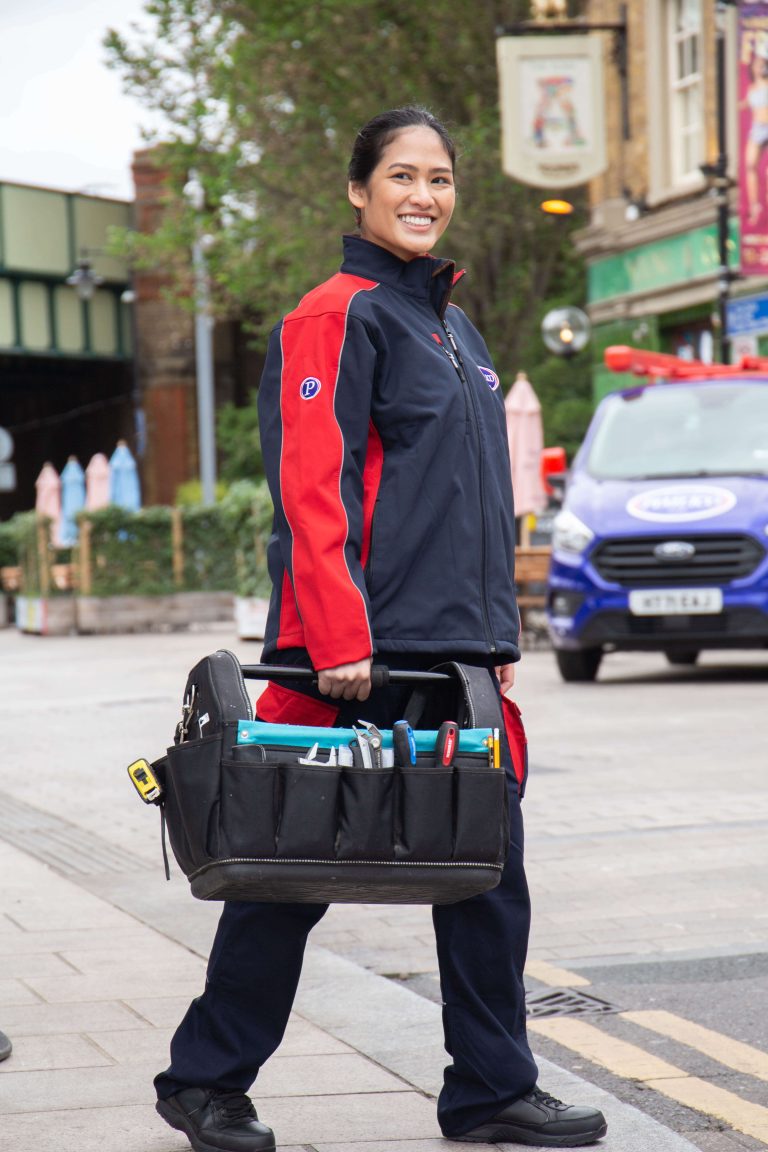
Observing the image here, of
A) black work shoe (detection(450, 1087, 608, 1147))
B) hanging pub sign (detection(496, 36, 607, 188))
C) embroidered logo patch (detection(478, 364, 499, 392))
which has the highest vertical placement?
hanging pub sign (detection(496, 36, 607, 188))

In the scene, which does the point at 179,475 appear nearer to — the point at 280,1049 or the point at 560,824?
the point at 560,824

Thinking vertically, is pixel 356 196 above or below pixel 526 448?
above

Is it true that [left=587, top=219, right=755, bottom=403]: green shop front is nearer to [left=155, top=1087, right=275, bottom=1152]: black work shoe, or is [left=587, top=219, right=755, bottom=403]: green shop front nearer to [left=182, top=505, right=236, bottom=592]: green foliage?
[left=182, top=505, right=236, bottom=592]: green foliage

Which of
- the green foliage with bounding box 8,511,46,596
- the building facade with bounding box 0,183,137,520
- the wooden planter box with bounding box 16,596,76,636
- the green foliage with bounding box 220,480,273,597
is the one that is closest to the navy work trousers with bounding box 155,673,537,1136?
the green foliage with bounding box 220,480,273,597

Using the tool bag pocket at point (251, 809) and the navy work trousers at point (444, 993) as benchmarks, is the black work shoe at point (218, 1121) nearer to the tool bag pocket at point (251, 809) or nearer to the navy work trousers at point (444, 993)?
the navy work trousers at point (444, 993)

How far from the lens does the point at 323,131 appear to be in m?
27.7

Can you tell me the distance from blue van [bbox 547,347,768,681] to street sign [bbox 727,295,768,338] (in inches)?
154

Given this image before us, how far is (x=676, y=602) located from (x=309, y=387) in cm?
927

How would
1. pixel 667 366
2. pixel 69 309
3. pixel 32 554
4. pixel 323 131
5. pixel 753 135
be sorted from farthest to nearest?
1. pixel 69 309
2. pixel 323 131
3. pixel 32 554
4. pixel 753 135
5. pixel 667 366

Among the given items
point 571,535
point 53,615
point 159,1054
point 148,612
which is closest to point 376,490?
point 159,1054

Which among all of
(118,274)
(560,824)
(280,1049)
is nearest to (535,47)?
(560,824)

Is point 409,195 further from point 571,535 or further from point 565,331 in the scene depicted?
point 565,331

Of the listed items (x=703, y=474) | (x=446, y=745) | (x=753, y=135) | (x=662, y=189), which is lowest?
(x=446, y=745)

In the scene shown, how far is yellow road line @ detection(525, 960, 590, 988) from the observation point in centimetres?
486
